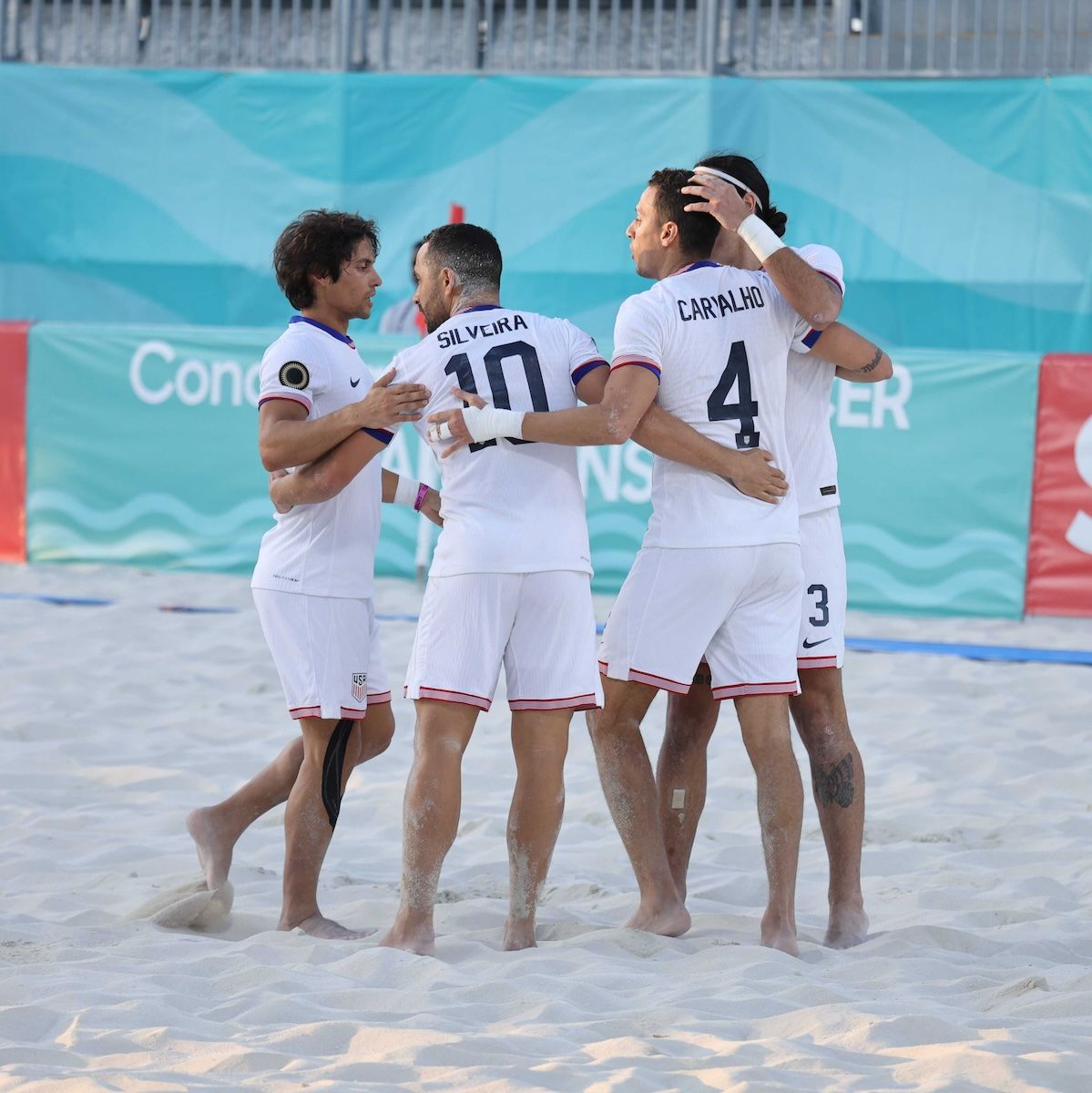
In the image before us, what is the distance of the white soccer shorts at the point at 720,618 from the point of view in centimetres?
350

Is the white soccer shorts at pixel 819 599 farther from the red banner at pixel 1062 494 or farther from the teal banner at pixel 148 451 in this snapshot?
the teal banner at pixel 148 451

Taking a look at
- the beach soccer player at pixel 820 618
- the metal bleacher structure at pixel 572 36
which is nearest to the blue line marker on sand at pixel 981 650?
the beach soccer player at pixel 820 618

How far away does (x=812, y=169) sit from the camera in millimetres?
11336

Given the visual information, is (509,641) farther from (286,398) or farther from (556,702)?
(286,398)

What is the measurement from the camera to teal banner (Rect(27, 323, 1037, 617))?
8352 millimetres

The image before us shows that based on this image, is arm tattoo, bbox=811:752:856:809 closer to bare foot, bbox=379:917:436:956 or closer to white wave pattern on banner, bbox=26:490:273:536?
bare foot, bbox=379:917:436:956

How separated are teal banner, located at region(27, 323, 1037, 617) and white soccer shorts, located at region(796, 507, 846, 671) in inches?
190

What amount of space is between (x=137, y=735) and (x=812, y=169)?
7331 millimetres

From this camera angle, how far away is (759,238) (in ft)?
11.3

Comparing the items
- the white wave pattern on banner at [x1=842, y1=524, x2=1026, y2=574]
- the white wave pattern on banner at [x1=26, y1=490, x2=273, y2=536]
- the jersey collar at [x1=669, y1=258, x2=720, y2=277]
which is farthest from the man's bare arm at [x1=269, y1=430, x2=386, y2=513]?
the white wave pattern on banner at [x1=26, y1=490, x2=273, y2=536]

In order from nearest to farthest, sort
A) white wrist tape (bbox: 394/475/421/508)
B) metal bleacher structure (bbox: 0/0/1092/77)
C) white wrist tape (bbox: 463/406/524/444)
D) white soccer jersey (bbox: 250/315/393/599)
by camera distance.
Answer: white wrist tape (bbox: 463/406/524/444)
white soccer jersey (bbox: 250/315/393/599)
white wrist tape (bbox: 394/475/421/508)
metal bleacher structure (bbox: 0/0/1092/77)

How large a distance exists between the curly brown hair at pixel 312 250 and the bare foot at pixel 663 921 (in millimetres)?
1593

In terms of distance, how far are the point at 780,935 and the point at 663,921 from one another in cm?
28

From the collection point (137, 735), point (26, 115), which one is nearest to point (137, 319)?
point (26, 115)
